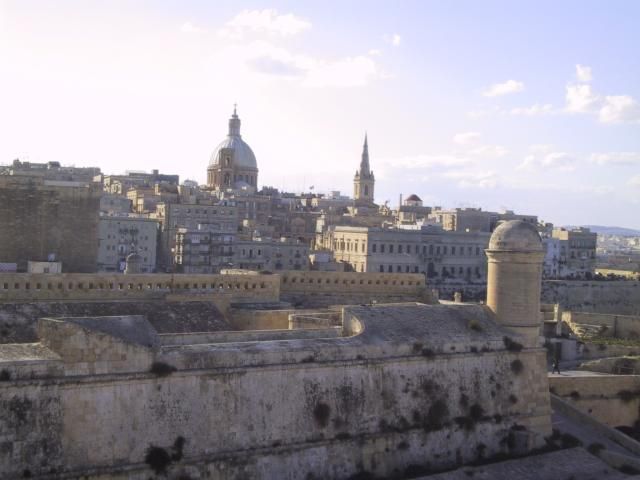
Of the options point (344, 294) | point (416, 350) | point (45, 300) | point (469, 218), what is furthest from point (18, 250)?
point (469, 218)

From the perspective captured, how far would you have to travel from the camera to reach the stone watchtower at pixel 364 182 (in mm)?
103812

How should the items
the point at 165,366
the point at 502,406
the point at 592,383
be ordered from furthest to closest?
the point at 592,383 → the point at 502,406 → the point at 165,366

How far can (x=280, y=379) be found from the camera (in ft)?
61.1

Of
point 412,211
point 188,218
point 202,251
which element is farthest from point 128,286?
point 412,211

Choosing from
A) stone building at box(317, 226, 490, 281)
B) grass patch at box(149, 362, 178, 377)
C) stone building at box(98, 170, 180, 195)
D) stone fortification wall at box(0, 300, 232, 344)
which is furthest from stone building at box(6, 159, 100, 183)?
grass patch at box(149, 362, 178, 377)

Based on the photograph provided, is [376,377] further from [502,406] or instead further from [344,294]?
[344,294]

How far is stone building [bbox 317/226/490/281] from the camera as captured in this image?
2589 inches

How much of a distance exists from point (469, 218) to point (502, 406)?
62789mm

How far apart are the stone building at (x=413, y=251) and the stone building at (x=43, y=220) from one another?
32.1m

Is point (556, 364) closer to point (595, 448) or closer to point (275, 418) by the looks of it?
point (595, 448)

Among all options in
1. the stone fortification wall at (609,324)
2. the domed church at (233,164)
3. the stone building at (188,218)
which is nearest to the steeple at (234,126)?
the domed church at (233,164)

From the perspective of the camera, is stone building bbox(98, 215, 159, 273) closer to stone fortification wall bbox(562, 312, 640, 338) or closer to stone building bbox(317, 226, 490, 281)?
stone building bbox(317, 226, 490, 281)

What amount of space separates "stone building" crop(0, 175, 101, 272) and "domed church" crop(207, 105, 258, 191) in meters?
54.5

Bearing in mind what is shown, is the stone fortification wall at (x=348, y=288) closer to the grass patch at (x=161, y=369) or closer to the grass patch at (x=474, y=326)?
the grass patch at (x=474, y=326)
